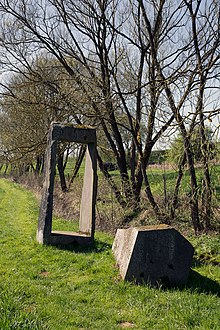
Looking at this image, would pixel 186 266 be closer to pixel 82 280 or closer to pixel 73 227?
pixel 82 280

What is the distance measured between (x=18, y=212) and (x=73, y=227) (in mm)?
4834

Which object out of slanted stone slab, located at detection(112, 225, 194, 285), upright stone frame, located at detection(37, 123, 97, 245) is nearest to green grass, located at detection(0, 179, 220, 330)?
slanted stone slab, located at detection(112, 225, 194, 285)

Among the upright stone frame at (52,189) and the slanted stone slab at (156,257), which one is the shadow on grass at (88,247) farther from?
the slanted stone slab at (156,257)

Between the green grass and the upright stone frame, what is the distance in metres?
0.38

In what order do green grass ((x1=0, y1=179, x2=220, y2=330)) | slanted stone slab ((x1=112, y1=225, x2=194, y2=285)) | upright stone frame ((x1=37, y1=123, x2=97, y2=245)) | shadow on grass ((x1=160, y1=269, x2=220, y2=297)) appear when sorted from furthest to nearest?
upright stone frame ((x1=37, y1=123, x2=97, y2=245)) → slanted stone slab ((x1=112, y1=225, x2=194, y2=285)) → shadow on grass ((x1=160, y1=269, x2=220, y2=297)) → green grass ((x1=0, y1=179, x2=220, y2=330))

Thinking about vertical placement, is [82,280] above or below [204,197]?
below

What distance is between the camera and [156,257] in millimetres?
5363

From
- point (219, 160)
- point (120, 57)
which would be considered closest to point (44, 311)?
point (219, 160)

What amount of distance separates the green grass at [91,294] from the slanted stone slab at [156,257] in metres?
0.18

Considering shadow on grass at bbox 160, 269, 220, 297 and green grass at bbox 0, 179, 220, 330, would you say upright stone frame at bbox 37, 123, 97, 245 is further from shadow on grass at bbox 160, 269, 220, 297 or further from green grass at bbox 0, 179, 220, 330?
shadow on grass at bbox 160, 269, 220, 297

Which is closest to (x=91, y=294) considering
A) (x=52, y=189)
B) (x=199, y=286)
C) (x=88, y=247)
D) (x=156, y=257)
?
(x=156, y=257)

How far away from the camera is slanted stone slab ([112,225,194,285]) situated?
5309mm

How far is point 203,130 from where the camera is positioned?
5.95m

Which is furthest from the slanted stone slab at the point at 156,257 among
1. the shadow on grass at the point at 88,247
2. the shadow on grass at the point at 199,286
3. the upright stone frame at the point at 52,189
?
the upright stone frame at the point at 52,189
